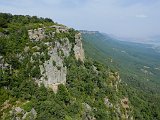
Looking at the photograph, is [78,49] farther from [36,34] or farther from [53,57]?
[36,34]

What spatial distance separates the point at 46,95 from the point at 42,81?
3.47 metres

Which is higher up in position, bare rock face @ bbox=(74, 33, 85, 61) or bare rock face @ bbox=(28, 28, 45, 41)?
bare rock face @ bbox=(28, 28, 45, 41)

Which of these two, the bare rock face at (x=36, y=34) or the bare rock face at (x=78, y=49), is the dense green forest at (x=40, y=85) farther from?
the bare rock face at (x=78, y=49)

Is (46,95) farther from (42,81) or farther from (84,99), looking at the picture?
(84,99)

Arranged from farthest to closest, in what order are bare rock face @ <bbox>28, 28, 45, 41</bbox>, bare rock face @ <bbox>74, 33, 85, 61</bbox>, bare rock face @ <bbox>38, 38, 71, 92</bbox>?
1. bare rock face @ <bbox>74, 33, 85, 61</bbox>
2. bare rock face @ <bbox>28, 28, 45, 41</bbox>
3. bare rock face @ <bbox>38, 38, 71, 92</bbox>

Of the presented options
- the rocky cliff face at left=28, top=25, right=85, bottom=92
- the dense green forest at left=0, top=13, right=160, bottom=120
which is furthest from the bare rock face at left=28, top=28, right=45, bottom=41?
the dense green forest at left=0, top=13, right=160, bottom=120

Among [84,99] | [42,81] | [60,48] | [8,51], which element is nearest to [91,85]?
[84,99]

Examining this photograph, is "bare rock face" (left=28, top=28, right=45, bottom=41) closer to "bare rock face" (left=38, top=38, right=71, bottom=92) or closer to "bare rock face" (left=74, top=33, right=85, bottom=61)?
"bare rock face" (left=38, top=38, right=71, bottom=92)

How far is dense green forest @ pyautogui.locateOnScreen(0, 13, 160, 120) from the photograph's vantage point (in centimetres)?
6456

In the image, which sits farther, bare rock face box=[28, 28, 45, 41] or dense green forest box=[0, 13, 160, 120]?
bare rock face box=[28, 28, 45, 41]

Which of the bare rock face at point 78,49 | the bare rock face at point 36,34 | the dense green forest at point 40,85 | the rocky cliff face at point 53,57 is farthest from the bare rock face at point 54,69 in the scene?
the bare rock face at point 78,49

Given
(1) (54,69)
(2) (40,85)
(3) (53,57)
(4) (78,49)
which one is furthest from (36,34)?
(4) (78,49)

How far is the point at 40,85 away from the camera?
69.5 metres

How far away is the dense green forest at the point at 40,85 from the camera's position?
64562 millimetres
